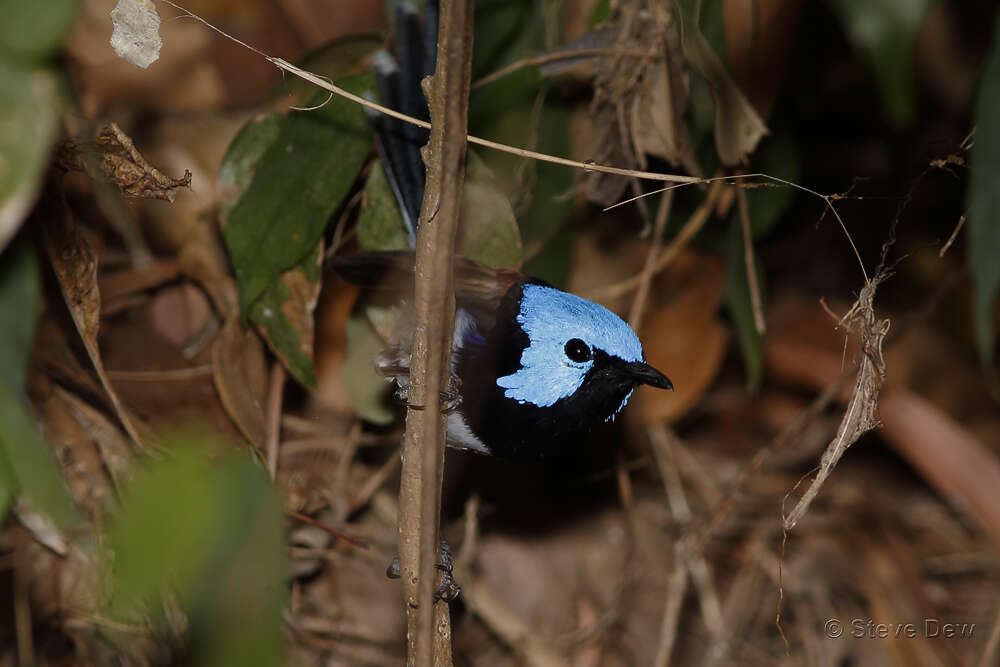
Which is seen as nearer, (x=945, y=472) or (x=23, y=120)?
(x=23, y=120)

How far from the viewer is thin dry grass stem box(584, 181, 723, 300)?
2541 millimetres

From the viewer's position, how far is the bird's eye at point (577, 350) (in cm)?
204

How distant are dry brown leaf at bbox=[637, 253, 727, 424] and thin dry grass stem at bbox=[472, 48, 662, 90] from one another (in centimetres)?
86

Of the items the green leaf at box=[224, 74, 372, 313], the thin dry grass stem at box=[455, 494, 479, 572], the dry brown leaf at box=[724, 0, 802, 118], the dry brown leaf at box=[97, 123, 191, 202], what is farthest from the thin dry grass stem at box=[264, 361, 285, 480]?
the dry brown leaf at box=[724, 0, 802, 118]

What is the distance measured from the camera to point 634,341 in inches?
82.2

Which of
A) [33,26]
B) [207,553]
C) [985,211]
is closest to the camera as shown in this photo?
[207,553]

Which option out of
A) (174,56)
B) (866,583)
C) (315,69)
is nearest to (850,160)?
(866,583)

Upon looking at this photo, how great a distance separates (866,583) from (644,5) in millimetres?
2186

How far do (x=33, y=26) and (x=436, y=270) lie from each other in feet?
2.25

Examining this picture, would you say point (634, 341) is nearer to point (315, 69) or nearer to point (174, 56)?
point (315, 69)

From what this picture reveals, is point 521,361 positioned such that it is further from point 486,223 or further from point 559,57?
point 559,57

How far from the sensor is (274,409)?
252cm

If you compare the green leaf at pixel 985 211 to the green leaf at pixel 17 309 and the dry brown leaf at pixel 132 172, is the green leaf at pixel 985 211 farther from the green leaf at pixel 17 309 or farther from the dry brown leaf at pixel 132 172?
the green leaf at pixel 17 309

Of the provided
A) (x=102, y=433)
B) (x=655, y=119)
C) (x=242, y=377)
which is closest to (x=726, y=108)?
(x=655, y=119)
